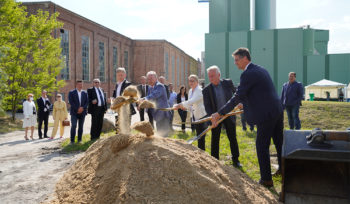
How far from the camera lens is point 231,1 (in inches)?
1558

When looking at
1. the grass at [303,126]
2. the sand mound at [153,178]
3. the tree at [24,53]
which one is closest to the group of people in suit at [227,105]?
the grass at [303,126]

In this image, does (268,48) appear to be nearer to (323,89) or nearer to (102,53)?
(323,89)

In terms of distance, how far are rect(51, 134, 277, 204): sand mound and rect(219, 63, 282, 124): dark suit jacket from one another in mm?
1015

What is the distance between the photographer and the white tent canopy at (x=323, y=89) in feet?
87.5

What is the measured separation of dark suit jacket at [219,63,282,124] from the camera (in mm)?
3797

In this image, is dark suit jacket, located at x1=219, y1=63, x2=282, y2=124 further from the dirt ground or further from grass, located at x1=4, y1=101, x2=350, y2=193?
the dirt ground

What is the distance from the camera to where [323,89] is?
28.0 meters

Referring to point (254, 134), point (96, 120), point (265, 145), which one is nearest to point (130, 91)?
point (265, 145)

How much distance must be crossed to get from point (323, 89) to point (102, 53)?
27.1 metres

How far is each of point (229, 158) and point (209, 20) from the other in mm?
38086

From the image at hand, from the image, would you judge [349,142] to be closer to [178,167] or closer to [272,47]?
[178,167]

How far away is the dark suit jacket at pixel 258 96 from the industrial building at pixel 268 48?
116 feet

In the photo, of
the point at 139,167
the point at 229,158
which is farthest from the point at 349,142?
the point at 229,158

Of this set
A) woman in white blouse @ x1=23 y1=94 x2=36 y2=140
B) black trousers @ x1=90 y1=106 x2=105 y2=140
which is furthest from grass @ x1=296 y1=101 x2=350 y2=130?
woman in white blouse @ x1=23 y1=94 x2=36 y2=140
